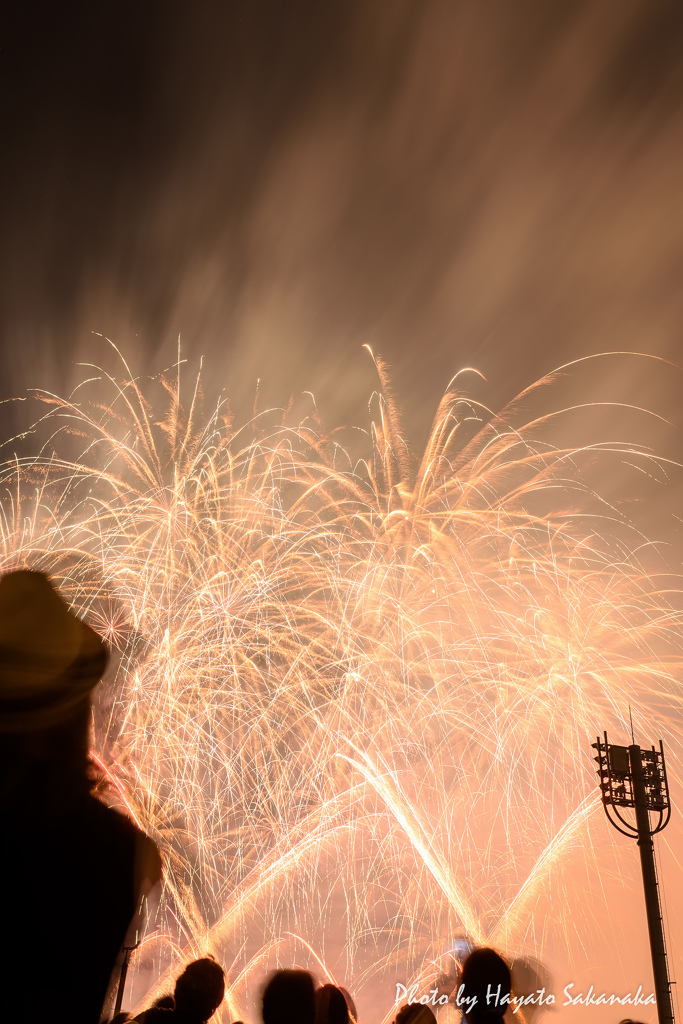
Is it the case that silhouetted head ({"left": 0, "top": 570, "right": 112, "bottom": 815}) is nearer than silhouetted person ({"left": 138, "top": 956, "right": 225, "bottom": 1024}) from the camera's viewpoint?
Yes

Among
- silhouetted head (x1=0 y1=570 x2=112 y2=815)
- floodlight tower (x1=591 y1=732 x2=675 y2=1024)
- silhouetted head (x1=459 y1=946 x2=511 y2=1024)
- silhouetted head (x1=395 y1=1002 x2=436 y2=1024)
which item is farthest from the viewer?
floodlight tower (x1=591 y1=732 x2=675 y2=1024)

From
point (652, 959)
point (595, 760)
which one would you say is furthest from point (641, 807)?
point (652, 959)

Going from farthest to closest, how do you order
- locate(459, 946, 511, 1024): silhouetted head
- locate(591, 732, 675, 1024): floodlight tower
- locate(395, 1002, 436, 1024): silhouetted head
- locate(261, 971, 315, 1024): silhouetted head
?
locate(591, 732, 675, 1024): floodlight tower, locate(395, 1002, 436, 1024): silhouetted head, locate(459, 946, 511, 1024): silhouetted head, locate(261, 971, 315, 1024): silhouetted head

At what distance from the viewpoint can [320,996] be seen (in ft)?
19.0

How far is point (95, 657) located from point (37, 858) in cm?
57

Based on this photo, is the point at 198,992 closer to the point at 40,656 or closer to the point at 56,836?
the point at 56,836

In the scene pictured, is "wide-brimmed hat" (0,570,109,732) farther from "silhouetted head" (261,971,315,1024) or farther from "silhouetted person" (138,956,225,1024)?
"silhouetted person" (138,956,225,1024)

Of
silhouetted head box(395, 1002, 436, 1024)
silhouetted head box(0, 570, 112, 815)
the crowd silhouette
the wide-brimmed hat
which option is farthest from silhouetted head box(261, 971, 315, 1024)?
the wide-brimmed hat

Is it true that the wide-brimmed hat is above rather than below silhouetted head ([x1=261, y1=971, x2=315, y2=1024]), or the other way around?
above

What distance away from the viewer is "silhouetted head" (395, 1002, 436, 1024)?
19.2 ft

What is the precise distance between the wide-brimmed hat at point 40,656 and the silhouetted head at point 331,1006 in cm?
477

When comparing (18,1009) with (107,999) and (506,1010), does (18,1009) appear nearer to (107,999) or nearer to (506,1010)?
(107,999)

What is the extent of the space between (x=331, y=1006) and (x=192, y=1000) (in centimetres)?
118

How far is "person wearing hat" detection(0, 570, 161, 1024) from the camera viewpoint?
187 centimetres
